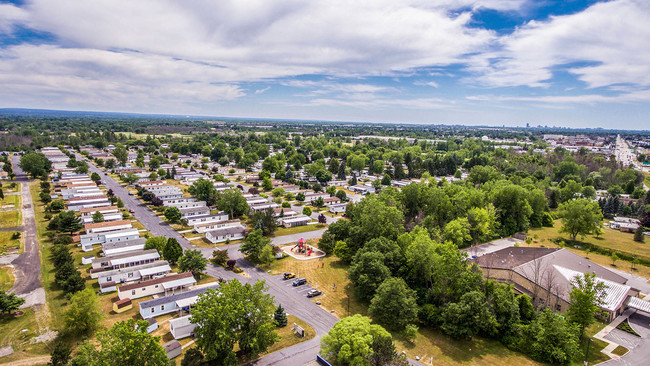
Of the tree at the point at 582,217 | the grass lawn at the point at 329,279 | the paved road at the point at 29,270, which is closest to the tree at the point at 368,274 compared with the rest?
the grass lawn at the point at 329,279

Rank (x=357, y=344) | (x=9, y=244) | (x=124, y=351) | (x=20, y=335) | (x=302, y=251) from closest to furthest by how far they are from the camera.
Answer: (x=124, y=351) → (x=357, y=344) → (x=20, y=335) → (x=9, y=244) → (x=302, y=251)

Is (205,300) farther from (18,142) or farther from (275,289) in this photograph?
(18,142)

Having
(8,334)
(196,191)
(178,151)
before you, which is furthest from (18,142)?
(8,334)

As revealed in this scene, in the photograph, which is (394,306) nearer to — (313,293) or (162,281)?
(313,293)

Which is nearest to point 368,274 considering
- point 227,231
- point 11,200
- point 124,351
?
point 124,351

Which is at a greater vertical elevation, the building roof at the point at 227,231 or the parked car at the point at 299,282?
the building roof at the point at 227,231

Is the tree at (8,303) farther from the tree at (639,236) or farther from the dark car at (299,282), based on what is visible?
the tree at (639,236)

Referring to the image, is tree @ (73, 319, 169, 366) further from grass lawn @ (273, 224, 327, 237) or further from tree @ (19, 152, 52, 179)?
tree @ (19, 152, 52, 179)
